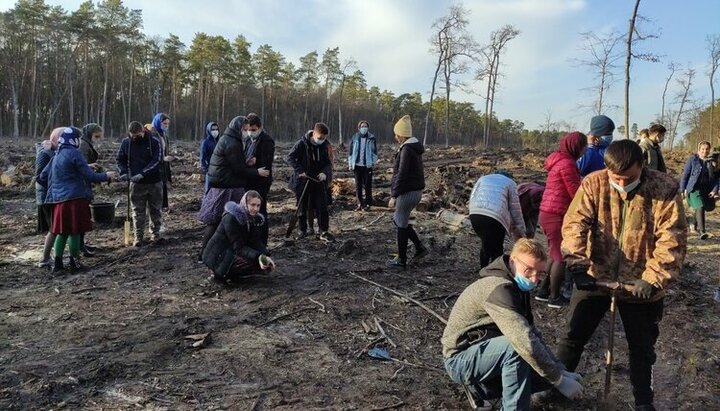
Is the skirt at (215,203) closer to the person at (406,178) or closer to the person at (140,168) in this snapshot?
the person at (140,168)

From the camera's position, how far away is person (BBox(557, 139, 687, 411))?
2885 millimetres

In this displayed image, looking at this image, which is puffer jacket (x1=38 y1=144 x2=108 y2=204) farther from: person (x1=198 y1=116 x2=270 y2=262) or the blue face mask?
the blue face mask

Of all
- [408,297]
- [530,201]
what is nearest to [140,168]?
[408,297]

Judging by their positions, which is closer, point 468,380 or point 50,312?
point 468,380

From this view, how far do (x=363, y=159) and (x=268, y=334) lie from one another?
635cm

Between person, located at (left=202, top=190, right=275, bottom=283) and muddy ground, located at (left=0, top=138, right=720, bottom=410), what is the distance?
0.29 m

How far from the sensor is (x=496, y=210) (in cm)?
483

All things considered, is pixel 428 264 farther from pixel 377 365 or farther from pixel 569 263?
pixel 569 263

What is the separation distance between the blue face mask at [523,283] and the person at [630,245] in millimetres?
328

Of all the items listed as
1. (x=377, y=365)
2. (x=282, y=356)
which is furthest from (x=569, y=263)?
(x=282, y=356)

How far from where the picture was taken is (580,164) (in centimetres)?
542

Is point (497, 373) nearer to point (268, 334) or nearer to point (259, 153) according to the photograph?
point (268, 334)

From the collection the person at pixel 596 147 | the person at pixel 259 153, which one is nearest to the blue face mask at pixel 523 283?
the person at pixel 596 147

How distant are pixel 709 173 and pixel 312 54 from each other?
159ft
